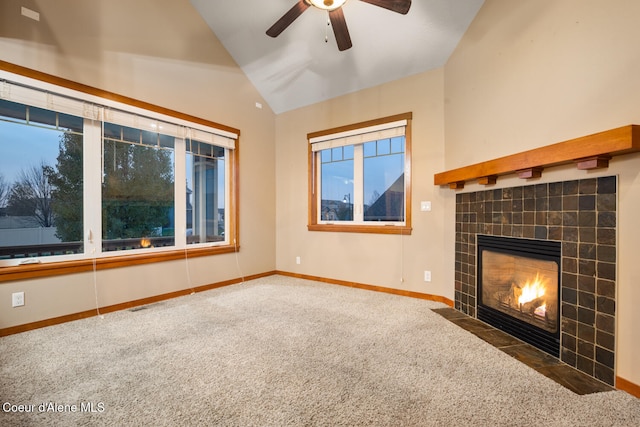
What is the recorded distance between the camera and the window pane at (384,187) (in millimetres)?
3850

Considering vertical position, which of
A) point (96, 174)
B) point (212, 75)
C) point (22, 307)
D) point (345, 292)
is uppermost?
point (212, 75)

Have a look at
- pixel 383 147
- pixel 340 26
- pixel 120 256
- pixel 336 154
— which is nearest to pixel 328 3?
pixel 340 26

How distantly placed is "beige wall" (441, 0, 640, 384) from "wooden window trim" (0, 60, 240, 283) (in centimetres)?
292

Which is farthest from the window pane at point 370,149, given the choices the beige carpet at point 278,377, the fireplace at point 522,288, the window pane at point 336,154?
the beige carpet at point 278,377

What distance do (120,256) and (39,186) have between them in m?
0.95

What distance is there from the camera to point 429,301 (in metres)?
3.46

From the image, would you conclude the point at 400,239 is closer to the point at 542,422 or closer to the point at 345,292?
the point at 345,292

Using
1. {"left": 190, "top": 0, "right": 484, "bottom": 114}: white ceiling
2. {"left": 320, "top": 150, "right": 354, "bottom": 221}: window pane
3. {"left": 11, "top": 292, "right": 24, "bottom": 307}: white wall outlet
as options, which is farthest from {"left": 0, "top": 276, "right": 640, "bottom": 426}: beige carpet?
{"left": 190, "top": 0, "right": 484, "bottom": 114}: white ceiling

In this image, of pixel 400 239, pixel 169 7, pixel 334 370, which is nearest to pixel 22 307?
pixel 334 370

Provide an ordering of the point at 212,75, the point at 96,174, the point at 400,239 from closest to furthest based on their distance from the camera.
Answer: the point at 96,174 < the point at 400,239 < the point at 212,75

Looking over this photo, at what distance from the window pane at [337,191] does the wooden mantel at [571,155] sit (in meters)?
1.89

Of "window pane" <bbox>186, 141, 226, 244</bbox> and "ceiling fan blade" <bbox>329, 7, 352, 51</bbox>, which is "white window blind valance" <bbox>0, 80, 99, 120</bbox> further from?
"ceiling fan blade" <bbox>329, 7, 352, 51</bbox>

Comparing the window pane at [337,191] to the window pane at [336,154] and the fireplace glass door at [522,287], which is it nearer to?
the window pane at [336,154]

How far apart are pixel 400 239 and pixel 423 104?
164 cm
